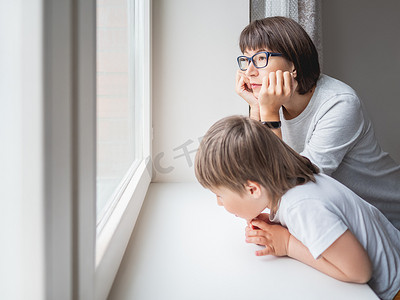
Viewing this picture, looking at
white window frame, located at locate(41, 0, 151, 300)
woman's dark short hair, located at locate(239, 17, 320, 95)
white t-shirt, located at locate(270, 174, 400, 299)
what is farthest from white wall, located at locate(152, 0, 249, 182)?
white window frame, located at locate(41, 0, 151, 300)

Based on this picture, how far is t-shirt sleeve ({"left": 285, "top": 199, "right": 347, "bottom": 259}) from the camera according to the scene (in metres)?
0.80

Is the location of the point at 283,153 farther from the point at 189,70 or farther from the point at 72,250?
the point at 189,70

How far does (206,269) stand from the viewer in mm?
847

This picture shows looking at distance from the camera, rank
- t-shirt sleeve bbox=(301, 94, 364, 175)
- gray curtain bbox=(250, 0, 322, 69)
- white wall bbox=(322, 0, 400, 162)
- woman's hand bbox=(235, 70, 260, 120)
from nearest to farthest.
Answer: t-shirt sleeve bbox=(301, 94, 364, 175), woman's hand bbox=(235, 70, 260, 120), gray curtain bbox=(250, 0, 322, 69), white wall bbox=(322, 0, 400, 162)

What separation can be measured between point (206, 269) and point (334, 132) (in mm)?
675

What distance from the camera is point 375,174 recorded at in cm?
143

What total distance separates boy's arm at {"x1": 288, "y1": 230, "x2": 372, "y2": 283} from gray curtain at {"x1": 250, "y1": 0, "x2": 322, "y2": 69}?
139 cm

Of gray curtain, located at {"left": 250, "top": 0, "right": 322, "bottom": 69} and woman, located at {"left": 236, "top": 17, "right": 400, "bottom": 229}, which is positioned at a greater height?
gray curtain, located at {"left": 250, "top": 0, "right": 322, "bottom": 69}

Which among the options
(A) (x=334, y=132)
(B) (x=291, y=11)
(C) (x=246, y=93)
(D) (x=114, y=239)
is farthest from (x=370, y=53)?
(D) (x=114, y=239)

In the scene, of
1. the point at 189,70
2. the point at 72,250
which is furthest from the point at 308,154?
the point at 72,250

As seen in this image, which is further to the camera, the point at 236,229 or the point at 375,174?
the point at 375,174

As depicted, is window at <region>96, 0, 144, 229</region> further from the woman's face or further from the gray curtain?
the gray curtain

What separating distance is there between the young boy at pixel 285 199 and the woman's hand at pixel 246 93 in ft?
2.31

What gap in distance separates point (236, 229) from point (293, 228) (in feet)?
0.88
